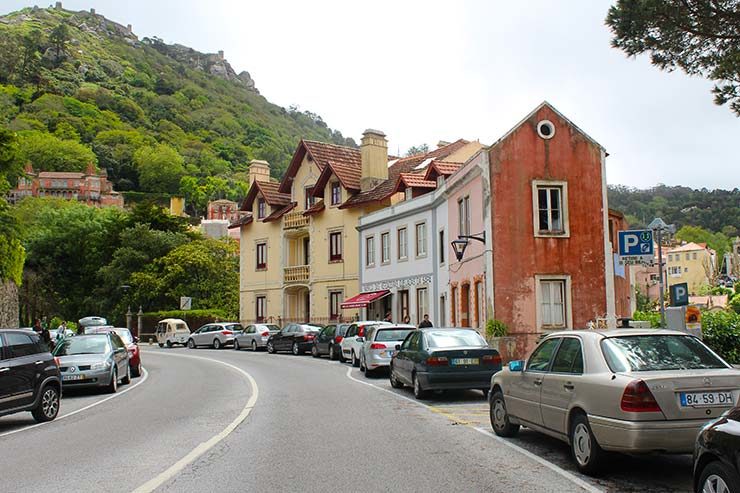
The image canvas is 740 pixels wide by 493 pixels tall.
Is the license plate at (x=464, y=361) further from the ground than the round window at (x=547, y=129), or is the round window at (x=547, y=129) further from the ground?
the round window at (x=547, y=129)

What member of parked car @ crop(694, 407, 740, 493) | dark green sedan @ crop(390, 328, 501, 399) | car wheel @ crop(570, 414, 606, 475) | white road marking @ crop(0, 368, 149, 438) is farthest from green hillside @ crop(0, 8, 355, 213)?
parked car @ crop(694, 407, 740, 493)

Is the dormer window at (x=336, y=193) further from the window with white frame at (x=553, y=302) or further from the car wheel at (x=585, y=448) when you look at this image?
the car wheel at (x=585, y=448)

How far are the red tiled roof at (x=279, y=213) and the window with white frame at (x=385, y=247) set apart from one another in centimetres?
1094

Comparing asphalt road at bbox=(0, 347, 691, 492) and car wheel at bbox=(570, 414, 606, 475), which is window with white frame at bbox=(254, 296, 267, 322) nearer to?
asphalt road at bbox=(0, 347, 691, 492)

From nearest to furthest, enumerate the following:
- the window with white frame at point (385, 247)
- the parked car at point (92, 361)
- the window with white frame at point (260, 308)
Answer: the parked car at point (92, 361) → the window with white frame at point (385, 247) → the window with white frame at point (260, 308)

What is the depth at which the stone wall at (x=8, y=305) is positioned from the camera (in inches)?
1457

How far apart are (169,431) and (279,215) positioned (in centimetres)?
3789

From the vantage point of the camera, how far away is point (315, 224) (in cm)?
4612

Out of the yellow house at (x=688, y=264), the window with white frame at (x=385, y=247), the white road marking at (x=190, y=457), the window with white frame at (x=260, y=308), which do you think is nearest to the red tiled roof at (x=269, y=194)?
the window with white frame at (x=260, y=308)

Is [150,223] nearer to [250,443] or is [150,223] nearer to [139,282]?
[139,282]

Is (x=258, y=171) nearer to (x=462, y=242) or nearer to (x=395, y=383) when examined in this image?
(x=462, y=242)

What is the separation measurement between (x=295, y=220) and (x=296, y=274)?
3552 millimetres

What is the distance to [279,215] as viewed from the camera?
48.8 m

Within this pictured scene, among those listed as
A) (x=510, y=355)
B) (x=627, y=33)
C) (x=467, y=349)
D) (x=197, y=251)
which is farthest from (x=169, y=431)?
(x=197, y=251)
